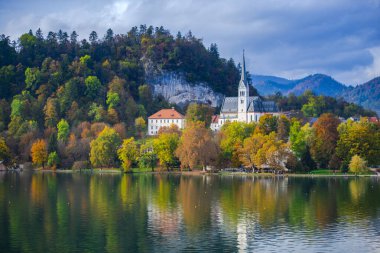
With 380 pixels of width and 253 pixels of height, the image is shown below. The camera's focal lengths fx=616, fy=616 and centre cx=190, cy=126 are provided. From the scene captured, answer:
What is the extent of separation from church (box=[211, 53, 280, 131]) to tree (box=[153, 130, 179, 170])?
3395 centimetres

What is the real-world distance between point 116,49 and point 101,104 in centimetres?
3484

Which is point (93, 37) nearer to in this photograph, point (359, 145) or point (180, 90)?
point (180, 90)

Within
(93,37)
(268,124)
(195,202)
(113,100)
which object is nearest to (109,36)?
(93,37)

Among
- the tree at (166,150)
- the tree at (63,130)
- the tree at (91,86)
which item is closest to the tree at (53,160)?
the tree at (63,130)

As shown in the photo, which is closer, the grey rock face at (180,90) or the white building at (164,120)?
the white building at (164,120)

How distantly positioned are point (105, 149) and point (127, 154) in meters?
3.85

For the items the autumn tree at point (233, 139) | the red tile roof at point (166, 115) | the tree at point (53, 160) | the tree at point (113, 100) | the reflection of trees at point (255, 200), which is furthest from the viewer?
the tree at point (113, 100)

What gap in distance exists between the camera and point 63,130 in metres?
118

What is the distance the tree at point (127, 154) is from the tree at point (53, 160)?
1205cm

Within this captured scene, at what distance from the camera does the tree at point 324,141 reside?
9281cm

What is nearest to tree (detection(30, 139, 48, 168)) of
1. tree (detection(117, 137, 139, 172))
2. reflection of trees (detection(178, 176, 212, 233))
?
tree (detection(117, 137, 139, 172))

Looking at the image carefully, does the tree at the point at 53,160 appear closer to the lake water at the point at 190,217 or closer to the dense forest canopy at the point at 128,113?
the dense forest canopy at the point at 128,113

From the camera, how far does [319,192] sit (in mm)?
65875

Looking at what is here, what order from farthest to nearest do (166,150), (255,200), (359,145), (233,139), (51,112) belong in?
(51,112) < (233,139) < (166,150) < (359,145) < (255,200)
